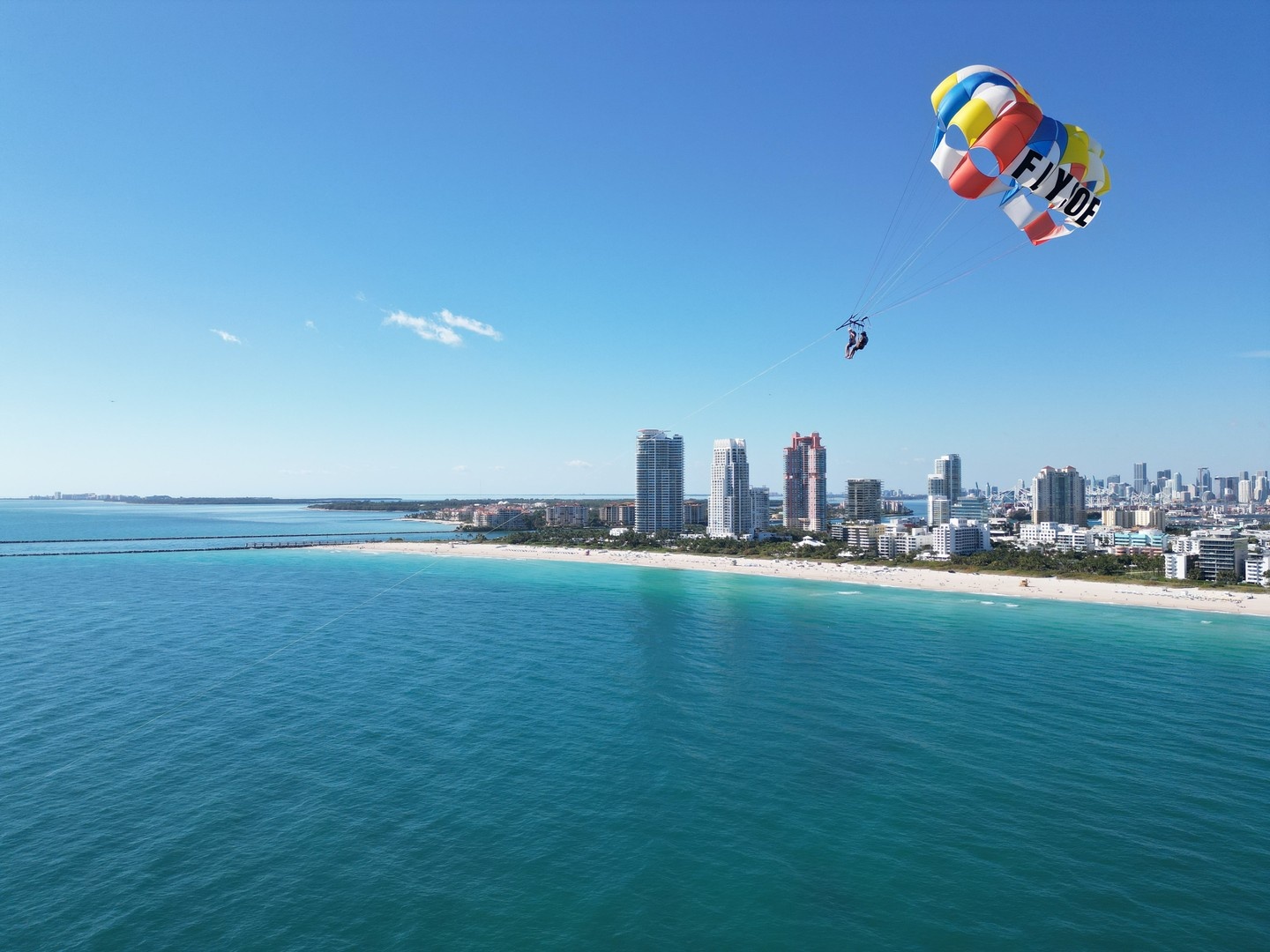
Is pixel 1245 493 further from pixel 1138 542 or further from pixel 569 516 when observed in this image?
pixel 569 516

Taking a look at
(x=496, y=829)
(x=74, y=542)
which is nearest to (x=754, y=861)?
(x=496, y=829)

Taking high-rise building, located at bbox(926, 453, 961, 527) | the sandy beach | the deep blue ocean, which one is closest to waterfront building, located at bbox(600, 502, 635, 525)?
the sandy beach

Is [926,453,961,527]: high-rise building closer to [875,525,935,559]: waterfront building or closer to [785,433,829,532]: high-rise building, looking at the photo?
[785,433,829,532]: high-rise building

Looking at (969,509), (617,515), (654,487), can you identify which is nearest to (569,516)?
(617,515)

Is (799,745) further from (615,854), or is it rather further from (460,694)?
(460,694)

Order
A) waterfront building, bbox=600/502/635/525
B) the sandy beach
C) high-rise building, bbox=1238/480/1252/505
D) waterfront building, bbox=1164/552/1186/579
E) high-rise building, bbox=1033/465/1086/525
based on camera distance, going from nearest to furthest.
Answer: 1. the sandy beach
2. waterfront building, bbox=1164/552/1186/579
3. high-rise building, bbox=1033/465/1086/525
4. waterfront building, bbox=600/502/635/525
5. high-rise building, bbox=1238/480/1252/505
